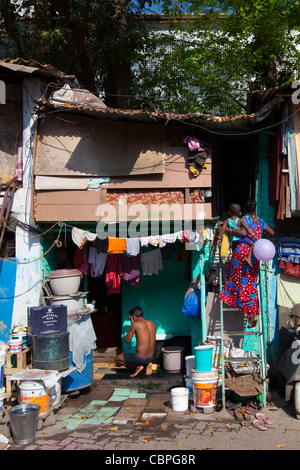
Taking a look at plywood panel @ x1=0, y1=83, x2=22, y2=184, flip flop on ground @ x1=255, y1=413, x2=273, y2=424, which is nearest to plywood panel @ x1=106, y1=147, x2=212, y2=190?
plywood panel @ x1=0, y1=83, x2=22, y2=184

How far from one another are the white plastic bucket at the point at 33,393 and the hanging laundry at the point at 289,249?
5145 mm

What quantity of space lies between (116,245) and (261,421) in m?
3.94

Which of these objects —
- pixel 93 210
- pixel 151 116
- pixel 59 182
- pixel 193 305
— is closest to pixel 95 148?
pixel 59 182

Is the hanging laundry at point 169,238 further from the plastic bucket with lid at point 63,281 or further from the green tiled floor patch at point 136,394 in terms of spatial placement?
the green tiled floor patch at point 136,394

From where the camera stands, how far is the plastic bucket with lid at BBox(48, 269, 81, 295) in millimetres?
8383

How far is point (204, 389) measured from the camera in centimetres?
718

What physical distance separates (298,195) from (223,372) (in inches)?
137

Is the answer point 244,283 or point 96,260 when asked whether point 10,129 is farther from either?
point 244,283

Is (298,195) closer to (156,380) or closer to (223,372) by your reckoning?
(223,372)

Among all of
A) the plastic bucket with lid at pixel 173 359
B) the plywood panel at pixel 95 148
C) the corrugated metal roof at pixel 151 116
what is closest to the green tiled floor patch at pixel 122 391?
the plastic bucket with lid at pixel 173 359

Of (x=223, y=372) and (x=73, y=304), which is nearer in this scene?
(x=223, y=372)

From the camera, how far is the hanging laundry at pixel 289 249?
Result: 870 centimetres

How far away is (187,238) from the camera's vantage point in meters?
8.48
